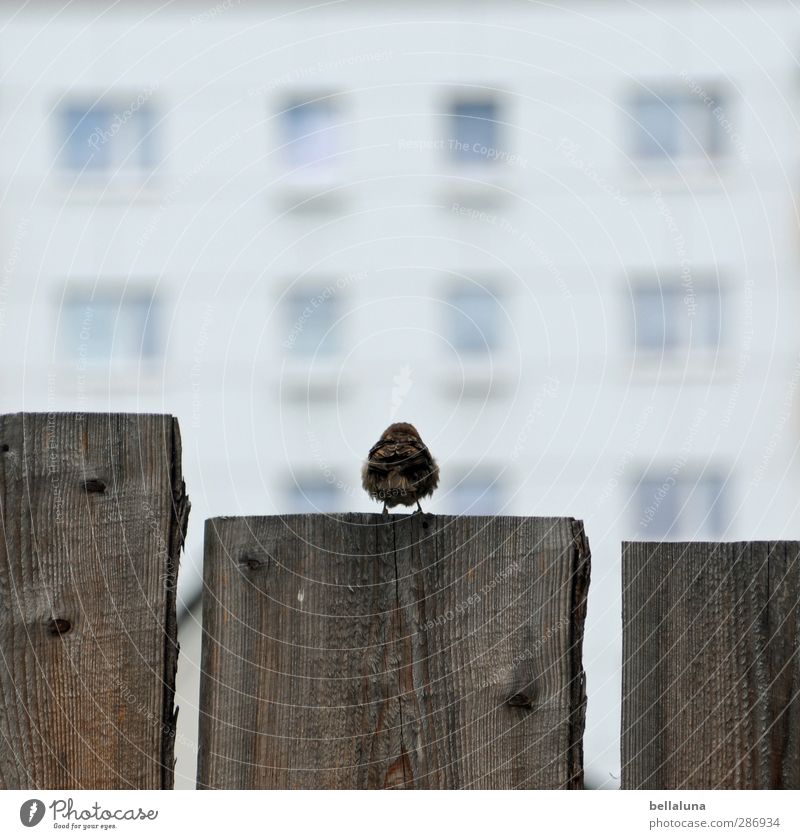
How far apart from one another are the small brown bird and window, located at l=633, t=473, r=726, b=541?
11029 mm

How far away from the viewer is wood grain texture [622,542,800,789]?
216cm

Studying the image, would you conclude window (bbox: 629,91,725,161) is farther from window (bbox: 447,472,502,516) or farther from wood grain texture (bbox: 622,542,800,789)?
wood grain texture (bbox: 622,542,800,789)

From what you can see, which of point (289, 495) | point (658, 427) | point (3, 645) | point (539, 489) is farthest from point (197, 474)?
point (3, 645)

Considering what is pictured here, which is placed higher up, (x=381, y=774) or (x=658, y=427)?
(x=658, y=427)

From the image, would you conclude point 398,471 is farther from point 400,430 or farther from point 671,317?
point 671,317

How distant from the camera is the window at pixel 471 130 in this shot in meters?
14.7

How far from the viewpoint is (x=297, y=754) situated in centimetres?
214

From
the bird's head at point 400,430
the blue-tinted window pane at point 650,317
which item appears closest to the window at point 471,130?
the blue-tinted window pane at point 650,317

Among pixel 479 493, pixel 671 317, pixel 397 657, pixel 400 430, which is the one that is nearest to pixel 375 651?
pixel 397 657

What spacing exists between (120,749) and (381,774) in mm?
459

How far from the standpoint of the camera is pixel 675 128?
50.1ft

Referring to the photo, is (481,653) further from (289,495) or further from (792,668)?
(289,495)
